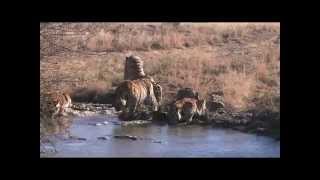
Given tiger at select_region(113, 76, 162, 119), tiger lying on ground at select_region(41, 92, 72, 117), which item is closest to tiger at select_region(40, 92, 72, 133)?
tiger lying on ground at select_region(41, 92, 72, 117)

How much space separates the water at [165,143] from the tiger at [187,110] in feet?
0.22

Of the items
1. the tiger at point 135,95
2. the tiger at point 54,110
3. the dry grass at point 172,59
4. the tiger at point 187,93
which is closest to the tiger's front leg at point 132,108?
the tiger at point 135,95

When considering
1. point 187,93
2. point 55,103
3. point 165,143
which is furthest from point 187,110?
point 55,103

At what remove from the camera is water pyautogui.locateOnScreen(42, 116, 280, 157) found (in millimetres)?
7262

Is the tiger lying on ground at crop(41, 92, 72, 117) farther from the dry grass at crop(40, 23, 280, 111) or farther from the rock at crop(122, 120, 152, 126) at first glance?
the rock at crop(122, 120, 152, 126)

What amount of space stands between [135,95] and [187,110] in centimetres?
40

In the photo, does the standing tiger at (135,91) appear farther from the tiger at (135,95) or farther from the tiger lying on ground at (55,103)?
the tiger lying on ground at (55,103)

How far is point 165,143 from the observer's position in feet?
23.9

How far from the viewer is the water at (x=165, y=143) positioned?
726cm
